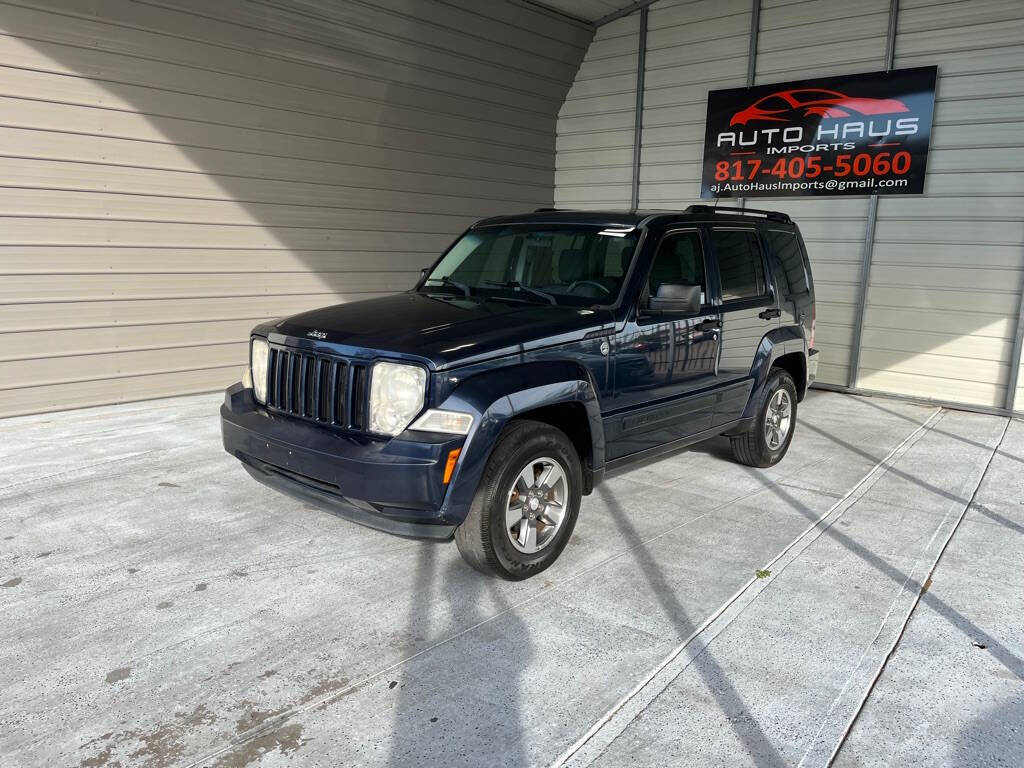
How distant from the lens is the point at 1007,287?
27.2 ft

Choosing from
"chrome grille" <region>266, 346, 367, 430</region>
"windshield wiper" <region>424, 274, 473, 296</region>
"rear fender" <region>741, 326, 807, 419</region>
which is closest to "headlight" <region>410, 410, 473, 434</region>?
"chrome grille" <region>266, 346, 367, 430</region>

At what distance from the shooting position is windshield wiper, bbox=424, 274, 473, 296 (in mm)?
4750

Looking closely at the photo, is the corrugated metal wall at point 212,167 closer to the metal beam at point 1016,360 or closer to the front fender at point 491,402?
the front fender at point 491,402

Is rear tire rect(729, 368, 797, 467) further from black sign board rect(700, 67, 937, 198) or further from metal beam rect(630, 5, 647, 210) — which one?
metal beam rect(630, 5, 647, 210)

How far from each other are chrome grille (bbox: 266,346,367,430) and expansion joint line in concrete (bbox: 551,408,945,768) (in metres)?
1.69

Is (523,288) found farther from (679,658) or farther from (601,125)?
(601,125)

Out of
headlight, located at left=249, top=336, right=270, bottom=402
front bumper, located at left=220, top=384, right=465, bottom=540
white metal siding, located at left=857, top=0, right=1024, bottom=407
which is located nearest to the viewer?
front bumper, located at left=220, top=384, right=465, bottom=540

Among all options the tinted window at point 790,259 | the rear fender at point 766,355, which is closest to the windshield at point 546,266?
the rear fender at point 766,355

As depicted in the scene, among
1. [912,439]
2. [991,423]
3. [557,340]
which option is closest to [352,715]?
[557,340]

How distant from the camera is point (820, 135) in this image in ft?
30.8

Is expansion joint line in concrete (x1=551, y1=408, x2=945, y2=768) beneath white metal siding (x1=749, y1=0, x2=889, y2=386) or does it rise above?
beneath

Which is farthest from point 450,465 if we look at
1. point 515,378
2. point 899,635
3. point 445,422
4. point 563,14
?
point 563,14

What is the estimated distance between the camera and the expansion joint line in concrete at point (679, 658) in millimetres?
2662

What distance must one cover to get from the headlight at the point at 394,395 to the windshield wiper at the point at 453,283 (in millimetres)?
1275
